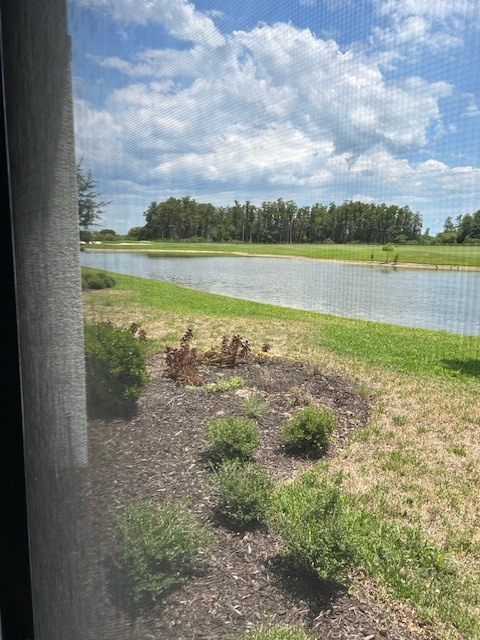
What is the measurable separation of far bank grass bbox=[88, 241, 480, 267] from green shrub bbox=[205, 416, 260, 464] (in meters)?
0.55

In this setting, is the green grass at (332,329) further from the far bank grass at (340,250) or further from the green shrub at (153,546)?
the green shrub at (153,546)

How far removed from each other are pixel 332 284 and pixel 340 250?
49mm

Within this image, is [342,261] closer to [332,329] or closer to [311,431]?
[332,329]

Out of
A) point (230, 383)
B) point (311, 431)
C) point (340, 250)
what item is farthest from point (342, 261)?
point (230, 383)

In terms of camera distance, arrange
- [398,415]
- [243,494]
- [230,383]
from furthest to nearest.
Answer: [230,383] < [398,415] < [243,494]

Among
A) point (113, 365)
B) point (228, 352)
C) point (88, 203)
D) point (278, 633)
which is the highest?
point (88, 203)

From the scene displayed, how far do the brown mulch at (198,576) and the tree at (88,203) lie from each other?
0.30 m

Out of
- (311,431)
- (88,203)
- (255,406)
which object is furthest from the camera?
(255,406)

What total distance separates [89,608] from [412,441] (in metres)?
0.74

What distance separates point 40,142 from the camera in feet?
2.07

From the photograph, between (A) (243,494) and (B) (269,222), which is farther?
(A) (243,494)

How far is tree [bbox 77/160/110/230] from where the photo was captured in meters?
0.64

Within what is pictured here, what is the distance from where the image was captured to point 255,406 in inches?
56.2

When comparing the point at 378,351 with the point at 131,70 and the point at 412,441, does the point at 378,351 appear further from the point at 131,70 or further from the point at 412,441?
the point at 131,70
